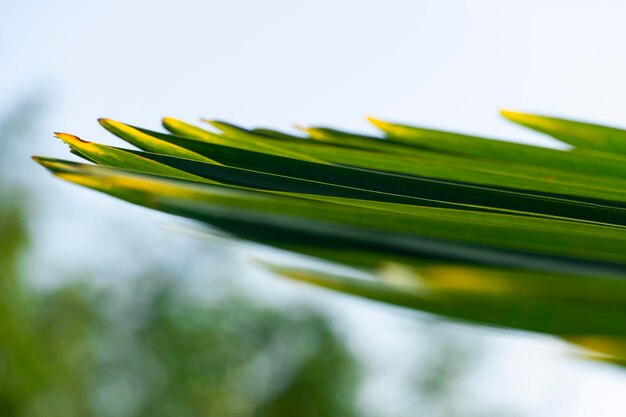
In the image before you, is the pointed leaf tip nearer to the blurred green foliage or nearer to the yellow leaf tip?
the yellow leaf tip

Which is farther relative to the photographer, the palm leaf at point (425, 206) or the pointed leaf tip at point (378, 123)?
the pointed leaf tip at point (378, 123)

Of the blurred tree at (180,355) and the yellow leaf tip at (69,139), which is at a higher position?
the yellow leaf tip at (69,139)

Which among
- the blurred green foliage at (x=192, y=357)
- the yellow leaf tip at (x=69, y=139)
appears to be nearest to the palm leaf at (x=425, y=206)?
the yellow leaf tip at (x=69, y=139)

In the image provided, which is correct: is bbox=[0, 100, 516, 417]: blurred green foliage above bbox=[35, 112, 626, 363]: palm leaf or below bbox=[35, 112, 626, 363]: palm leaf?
below

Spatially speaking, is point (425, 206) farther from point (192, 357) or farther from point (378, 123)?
point (192, 357)

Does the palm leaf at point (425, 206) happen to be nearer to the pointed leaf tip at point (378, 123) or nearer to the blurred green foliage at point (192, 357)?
the pointed leaf tip at point (378, 123)

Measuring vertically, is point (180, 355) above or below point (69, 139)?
below

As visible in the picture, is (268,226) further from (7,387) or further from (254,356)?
(254,356)

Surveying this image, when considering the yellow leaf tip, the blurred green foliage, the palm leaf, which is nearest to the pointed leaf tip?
the palm leaf

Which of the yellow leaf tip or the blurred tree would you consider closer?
the yellow leaf tip

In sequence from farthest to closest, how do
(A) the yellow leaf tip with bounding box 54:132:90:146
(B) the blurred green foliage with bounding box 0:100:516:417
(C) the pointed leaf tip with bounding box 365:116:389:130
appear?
(B) the blurred green foliage with bounding box 0:100:516:417 → (C) the pointed leaf tip with bounding box 365:116:389:130 → (A) the yellow leaf tip with bounding box 54:132:90:146

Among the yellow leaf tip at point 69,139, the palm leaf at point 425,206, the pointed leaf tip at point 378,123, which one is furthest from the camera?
the pointed leaf tip at point 378,123

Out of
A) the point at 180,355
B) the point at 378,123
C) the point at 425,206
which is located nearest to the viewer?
the point at 425,206

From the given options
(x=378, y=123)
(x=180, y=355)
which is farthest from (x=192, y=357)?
(x=378, y=123)
